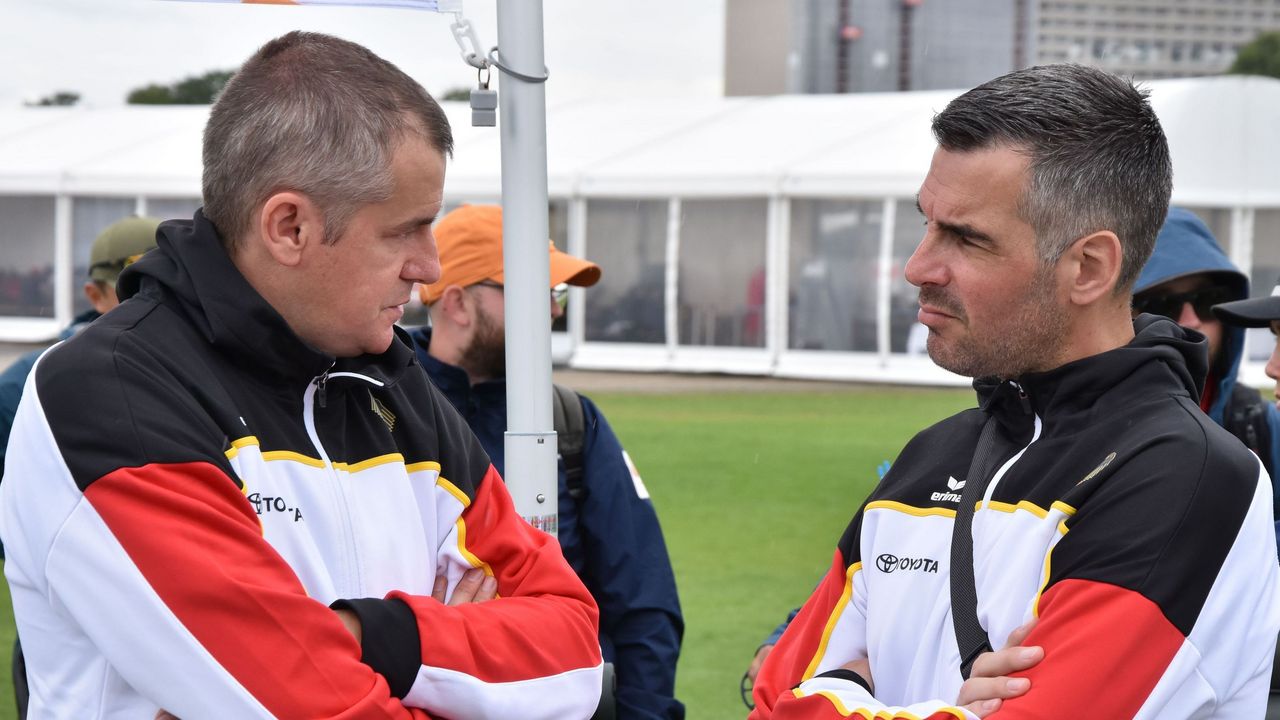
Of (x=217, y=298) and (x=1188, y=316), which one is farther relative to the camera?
(x=1188, y=316)

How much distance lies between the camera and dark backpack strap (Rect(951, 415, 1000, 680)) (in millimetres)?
1959

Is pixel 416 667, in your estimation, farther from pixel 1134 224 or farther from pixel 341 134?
pixel 1134 224

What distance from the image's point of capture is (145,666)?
5.45 feet

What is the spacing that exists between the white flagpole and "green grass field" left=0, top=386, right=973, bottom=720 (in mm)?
3102

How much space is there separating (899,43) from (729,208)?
50099 millimetres

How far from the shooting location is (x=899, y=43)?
64000 mm

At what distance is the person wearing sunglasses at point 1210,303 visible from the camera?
145 inches

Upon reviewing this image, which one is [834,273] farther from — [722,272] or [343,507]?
[343,507]

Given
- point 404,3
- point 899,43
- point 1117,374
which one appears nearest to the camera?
point 1117,374

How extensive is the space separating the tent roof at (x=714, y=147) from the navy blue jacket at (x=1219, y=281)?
11572 mm

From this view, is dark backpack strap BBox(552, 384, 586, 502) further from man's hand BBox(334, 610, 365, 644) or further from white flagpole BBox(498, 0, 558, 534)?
man's hand BBox(334, 610, 365, 644)

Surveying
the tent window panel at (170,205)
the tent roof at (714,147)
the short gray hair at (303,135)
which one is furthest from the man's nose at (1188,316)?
the tent window panel at (170,205)

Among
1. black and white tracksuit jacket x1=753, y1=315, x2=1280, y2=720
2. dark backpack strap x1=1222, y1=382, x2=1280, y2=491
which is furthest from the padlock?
dark backpack strap x1=1222, y1=382, x2=1280, y2=491

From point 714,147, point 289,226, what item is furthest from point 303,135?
point 714,147
